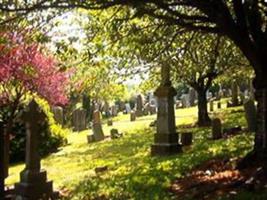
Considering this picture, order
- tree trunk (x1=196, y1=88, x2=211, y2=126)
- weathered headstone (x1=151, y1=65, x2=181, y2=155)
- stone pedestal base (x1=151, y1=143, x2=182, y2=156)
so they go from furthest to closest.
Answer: tree trunk (x1=196, y1=88, x2=211, y2=126)
weathered headstone (x1=151, y1=65, x2=181, y2=155)
stone pedestal base (x1=151, y1=143, x2=182, y2=156)

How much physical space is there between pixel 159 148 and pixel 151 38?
4.46 metres

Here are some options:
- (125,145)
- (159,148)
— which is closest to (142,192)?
(159,148)

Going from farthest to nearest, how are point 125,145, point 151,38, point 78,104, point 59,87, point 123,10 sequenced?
point 78,104 < point 59,87 < point 125,145 < point 151,38 < point 123,10

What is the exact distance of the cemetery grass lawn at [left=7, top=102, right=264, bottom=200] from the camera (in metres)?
11.2

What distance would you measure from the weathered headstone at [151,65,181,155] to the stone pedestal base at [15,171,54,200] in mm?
5108

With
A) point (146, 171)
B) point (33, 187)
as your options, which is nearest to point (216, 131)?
point (146, 171)

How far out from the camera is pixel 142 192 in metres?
10.6

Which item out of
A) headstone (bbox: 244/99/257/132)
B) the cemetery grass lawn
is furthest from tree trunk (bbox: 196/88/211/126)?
headstone (bbox: 244/99/257/132)

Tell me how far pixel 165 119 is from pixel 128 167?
2.54 m

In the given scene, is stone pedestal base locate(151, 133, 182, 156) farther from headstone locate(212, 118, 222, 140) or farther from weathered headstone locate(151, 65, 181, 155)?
headstone locate(212, 118, 222, 140)

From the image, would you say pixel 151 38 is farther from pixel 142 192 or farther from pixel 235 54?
pixel 235 54

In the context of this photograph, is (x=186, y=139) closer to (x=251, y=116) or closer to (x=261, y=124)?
(x=251, y=116)

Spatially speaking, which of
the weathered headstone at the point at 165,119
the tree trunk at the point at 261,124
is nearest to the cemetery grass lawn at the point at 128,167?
the weathered headstone at the point at 165,119

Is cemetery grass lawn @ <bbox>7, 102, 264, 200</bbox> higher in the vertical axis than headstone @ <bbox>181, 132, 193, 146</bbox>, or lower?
lower
